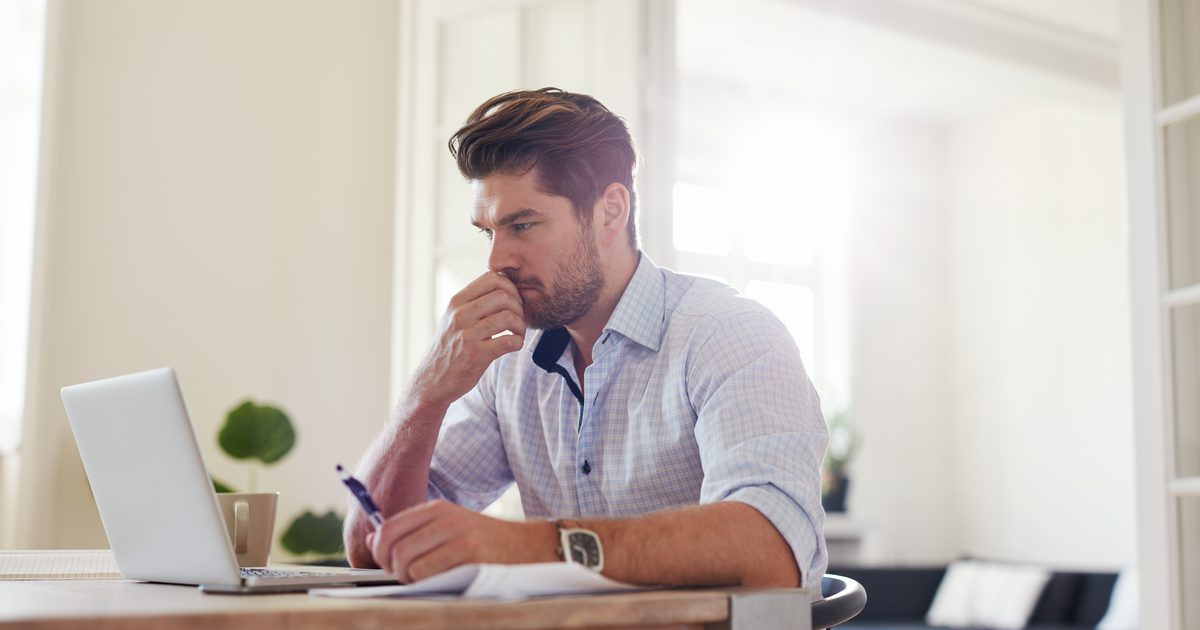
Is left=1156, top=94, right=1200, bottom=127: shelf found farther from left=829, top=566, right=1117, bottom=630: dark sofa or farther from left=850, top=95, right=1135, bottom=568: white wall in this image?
left=850, top=95, right=1135, bottom=568: white wall

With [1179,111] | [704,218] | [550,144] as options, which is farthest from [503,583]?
[704,218]

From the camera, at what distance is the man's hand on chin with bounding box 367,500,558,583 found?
0.96m

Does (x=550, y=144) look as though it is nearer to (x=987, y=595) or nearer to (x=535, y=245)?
(x=535, y=245)

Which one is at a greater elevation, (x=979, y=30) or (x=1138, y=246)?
(x=979, y=30)

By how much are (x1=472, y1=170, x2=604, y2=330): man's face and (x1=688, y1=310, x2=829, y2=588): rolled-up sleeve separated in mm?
267

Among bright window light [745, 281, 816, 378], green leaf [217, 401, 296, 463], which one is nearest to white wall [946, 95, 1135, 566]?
bright window light [745, 281, 816, 378]

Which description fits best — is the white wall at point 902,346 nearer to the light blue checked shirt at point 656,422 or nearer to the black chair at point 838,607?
the light blue checked shirt at point 656,422

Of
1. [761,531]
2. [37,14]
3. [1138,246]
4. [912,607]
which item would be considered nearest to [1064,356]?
[912,607]

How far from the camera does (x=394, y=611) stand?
785 millimetres

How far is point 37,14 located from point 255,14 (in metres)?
0.64

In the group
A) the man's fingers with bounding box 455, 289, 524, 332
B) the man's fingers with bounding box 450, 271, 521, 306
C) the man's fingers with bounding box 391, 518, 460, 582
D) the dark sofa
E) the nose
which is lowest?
the dark sofa

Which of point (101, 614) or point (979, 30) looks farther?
point (979, 30)

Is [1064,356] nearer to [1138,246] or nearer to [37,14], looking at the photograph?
[1138,246]

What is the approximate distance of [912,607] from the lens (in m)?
5.88
